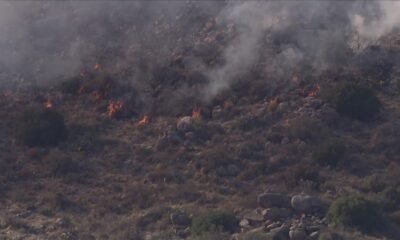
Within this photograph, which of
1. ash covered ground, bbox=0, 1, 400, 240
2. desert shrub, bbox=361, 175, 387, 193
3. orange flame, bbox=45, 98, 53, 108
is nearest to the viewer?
ash covered ground, bbox=0, 1, 400, 240

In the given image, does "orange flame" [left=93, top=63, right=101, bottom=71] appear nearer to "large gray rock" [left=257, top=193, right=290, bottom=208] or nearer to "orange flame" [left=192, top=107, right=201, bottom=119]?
"orange flame" [left=192, top=107, right=201, bottom=119]

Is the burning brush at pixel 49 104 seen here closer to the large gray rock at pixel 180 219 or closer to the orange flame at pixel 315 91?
the orange flame at pixel 315 91

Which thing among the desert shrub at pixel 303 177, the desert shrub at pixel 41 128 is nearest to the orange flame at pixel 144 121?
the desert shrub at pixel 41 128

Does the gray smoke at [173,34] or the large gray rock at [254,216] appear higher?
the gray smoke at [173,34]

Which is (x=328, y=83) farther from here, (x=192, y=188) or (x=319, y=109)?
(x=192, y=188)

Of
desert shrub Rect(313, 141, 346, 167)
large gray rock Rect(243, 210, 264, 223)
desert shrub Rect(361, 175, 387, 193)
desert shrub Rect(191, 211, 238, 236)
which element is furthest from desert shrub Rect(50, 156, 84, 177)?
desert shrub Rect(361, 175, 387, 193)

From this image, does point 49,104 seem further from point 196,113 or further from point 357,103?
point 357,103
